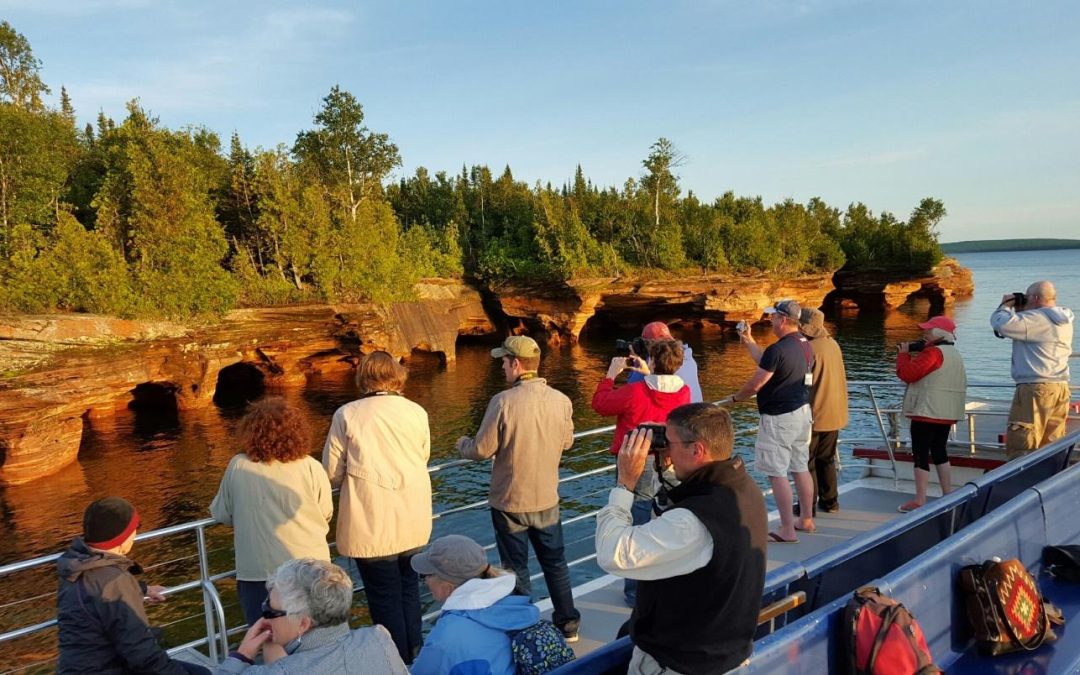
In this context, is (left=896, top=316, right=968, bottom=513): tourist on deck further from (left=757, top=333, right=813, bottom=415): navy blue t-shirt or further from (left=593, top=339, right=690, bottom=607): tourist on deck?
(left=593, top=339, right=690, bottom=607): tourist on deck

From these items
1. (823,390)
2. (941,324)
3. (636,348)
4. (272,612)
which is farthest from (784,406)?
(272,612)

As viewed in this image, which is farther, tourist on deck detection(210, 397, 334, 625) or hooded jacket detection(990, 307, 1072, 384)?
hooded jacket detection(990, 307, 1072, 384)

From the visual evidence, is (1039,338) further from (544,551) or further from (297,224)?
(297,224)

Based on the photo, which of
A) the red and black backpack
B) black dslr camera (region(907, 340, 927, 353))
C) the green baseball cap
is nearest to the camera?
the red and black backpack

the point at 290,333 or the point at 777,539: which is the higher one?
the point at 290,333

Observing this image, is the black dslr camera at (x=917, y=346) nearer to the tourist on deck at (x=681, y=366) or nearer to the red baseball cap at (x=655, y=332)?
the tourist on deck at (x=681, y=366)

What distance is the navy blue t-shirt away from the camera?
482 centimetres

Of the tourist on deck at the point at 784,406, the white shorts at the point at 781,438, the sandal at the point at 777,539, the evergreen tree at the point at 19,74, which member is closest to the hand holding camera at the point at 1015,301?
the tourist on deck at the point at 784,406

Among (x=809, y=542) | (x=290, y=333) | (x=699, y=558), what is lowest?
(x=809, y=542)

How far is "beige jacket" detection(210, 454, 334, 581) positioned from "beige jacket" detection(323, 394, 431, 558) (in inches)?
7.0

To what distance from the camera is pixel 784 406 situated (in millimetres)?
4965

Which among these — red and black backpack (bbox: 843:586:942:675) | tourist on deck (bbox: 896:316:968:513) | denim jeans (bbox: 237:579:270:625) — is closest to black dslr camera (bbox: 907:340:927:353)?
tourist on deck (bbox: 896:316:968:513)

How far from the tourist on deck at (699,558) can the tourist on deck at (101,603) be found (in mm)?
1944

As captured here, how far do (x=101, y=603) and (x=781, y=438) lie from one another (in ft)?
14.2
